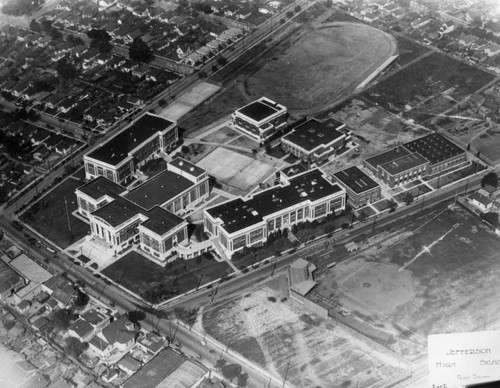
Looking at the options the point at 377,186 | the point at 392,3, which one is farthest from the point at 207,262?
the point at 392,3

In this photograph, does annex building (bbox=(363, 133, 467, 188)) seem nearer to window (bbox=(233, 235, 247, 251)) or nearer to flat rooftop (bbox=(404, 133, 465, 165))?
flat rooftop (bbox=(404, 133, 465, 165))

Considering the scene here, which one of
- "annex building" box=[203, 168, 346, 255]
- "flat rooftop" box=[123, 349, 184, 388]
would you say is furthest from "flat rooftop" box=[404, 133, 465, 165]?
"flat rooftop" box=[123, 349, 184, 388]

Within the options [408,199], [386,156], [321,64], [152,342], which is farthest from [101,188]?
[321,64]

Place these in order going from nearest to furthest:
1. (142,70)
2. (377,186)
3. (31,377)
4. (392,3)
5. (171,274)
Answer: (31,377) → (171,274) → (377,186) → (142,70) → (392,3)

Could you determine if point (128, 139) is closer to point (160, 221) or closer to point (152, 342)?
point (160, 221)

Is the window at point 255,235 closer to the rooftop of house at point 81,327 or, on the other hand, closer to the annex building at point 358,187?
the annex building at point 358,187

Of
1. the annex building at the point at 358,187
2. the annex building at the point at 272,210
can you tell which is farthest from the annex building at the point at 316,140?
the annex building at the point at 272,210

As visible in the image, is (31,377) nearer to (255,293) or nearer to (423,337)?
(255,293)
